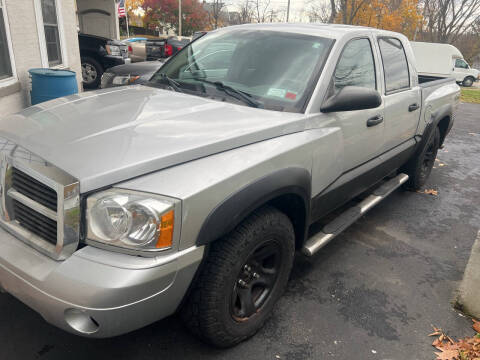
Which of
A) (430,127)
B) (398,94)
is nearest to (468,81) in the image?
(430,127)

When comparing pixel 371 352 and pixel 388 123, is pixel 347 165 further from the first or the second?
pixel 371 352

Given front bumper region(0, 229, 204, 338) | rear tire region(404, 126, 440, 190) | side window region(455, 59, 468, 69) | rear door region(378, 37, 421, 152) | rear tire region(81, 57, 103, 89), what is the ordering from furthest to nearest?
side window region(455, 59, 468, 69) < rear tire region(81, 57, 103, 89) < rear tire region(404, 126, 440, 190) < rear door region(378, 37, 421, 152) < front bumper region(0, 229, 204, 338)

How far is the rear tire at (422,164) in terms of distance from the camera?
16.3 ft

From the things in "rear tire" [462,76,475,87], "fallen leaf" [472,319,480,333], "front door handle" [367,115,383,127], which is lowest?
"rear tire" [462,76,475,87]

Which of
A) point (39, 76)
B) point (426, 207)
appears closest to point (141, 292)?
point (426, 207)

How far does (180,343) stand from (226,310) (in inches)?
19.1

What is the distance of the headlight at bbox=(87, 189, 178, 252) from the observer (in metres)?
1.79

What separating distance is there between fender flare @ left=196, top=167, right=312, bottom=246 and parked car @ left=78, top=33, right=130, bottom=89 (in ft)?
30.0

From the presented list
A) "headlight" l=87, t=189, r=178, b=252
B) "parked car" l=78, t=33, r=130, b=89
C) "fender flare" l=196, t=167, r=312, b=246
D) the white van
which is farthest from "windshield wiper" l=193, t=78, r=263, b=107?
"parked car" l=78, t=33, r=130, b=89

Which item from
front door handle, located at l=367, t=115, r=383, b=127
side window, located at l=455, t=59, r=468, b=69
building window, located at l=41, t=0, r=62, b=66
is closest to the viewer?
front door handle, located at l=367, t=115, r=383, b=127

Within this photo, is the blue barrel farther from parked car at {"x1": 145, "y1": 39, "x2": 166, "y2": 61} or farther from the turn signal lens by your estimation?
parked car at {"x1": 145, "y1": 39, "x2": 166, "y2": 61}

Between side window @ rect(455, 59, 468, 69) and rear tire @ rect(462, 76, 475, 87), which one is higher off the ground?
side window @ rect(455, 59, 468, 69)

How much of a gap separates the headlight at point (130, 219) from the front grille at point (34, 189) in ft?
0.68

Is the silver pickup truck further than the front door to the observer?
No
